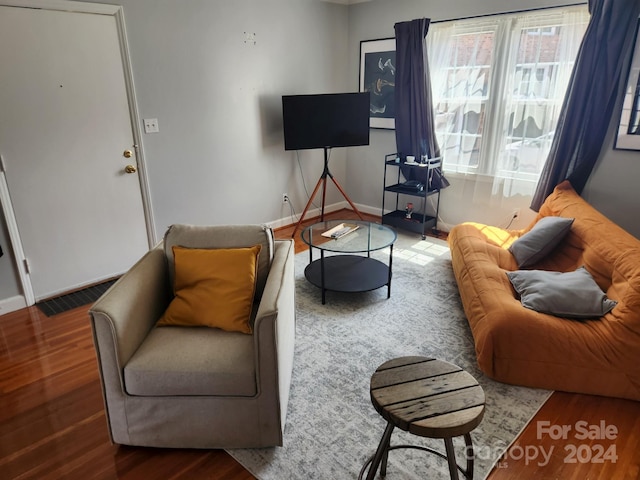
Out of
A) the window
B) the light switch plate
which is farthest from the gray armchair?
the window

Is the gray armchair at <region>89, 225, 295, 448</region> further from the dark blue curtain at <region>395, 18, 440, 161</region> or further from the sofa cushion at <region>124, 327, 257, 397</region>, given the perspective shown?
the dark blue curtain at <region>395, 18, 440, 161</region>

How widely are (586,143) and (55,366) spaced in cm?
405

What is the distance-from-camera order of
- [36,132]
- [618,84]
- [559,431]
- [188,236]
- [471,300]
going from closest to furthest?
[559,431] → [188,236] → [471,300] → [36,132] → [618,84]

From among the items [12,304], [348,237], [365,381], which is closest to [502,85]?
[348,237]

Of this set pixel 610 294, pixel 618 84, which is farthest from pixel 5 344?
pixel 618 84

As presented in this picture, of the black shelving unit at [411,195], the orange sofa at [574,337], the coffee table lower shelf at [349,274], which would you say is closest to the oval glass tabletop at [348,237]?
the coffee table lower shelf at [349,274]

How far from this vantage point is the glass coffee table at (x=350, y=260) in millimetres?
3113

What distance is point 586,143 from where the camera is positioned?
3.44 metres

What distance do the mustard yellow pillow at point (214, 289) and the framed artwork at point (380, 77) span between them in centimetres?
328

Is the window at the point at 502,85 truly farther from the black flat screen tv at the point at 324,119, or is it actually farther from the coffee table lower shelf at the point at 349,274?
the coffee table lower shelf at the point at 349,274

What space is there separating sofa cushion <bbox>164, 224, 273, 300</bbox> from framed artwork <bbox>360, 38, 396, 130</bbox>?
307 centimetres

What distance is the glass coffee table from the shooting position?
3113mm

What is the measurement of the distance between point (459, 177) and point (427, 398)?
11.2ft

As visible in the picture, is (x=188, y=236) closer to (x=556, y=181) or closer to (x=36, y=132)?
(x=36, y=132)
